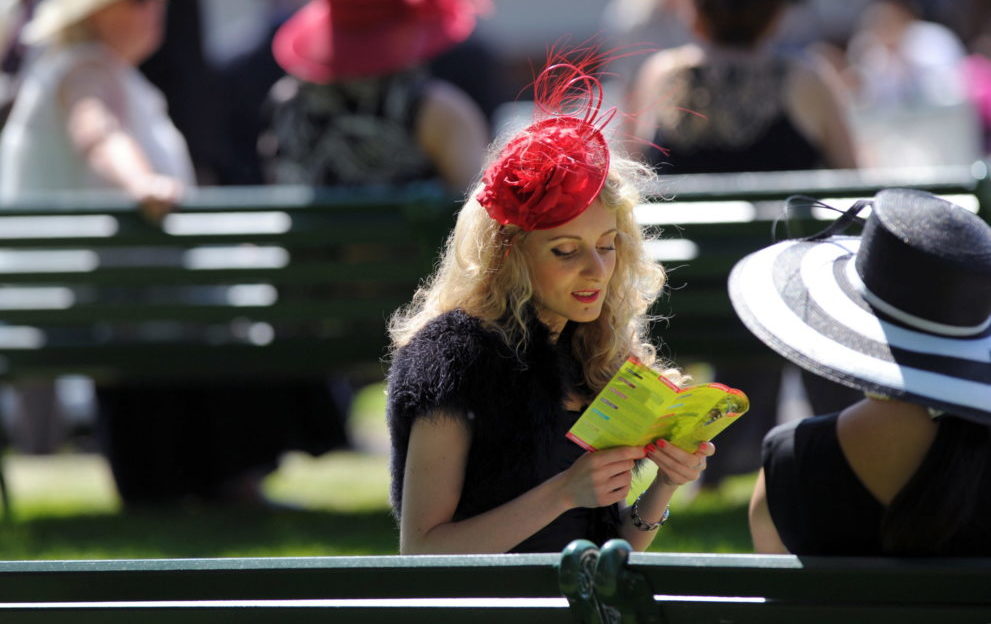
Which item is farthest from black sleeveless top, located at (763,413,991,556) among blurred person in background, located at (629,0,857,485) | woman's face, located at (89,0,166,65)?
woman's face, located at (89,0,166,65)

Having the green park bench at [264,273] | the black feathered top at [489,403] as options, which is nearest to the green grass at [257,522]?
the green park bench at [264,273]

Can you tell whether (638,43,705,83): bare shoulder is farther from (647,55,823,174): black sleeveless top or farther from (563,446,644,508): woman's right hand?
(563,446,644,508): woman's right hand

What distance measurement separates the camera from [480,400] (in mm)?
2393

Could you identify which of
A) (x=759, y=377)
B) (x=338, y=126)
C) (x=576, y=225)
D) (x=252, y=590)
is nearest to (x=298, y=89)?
(x=338, y=126)

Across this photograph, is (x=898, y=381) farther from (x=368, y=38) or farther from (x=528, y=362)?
(x=368, y=38)

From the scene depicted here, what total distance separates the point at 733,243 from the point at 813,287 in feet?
8.52

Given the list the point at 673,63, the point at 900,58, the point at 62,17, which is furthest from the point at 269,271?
the point at 900,58

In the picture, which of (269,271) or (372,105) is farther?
(269,271)

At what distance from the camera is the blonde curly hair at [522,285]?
249 cm

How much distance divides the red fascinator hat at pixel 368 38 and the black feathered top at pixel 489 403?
267cm

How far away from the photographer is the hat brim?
212 cm

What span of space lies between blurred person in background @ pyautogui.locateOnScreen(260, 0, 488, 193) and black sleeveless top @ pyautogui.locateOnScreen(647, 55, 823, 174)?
0.68 metres

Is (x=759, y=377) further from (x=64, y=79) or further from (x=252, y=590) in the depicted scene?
(x=252, y=590)

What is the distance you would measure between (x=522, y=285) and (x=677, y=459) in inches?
15.2
